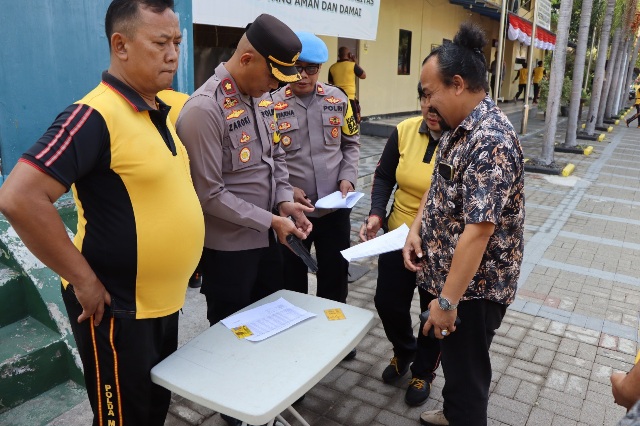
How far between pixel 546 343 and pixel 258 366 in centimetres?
250

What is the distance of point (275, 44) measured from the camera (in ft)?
6.46

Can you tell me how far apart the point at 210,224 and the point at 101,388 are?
2.60 ft

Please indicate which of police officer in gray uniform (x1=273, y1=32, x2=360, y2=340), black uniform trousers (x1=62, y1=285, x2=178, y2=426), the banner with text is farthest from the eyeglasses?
the banner with text

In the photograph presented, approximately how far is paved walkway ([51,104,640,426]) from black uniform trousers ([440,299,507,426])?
2.09ft

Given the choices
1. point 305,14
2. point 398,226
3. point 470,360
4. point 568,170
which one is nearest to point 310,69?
point 398,226

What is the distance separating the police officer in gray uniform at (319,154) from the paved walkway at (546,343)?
2.09 ft

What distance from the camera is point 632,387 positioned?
1.26m

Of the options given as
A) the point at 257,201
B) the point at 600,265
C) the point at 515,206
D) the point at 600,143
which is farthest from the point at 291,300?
the point at 600,143

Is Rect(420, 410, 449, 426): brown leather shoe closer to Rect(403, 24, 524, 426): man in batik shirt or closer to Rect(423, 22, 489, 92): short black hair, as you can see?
Rect(403, 24, 524, 426): man in batik shirt

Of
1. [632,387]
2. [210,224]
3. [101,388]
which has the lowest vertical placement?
[101,388]

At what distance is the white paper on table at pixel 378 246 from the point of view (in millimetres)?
2125

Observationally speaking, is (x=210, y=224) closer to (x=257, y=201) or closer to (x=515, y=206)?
(x=257, y=201)

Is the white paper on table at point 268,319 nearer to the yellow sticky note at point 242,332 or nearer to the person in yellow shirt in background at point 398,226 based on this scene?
the yellow sticky note at point 242,332

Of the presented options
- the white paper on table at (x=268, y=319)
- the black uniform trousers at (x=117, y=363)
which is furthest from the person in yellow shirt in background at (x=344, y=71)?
the black uniform trousers at (x=117, y=363)
